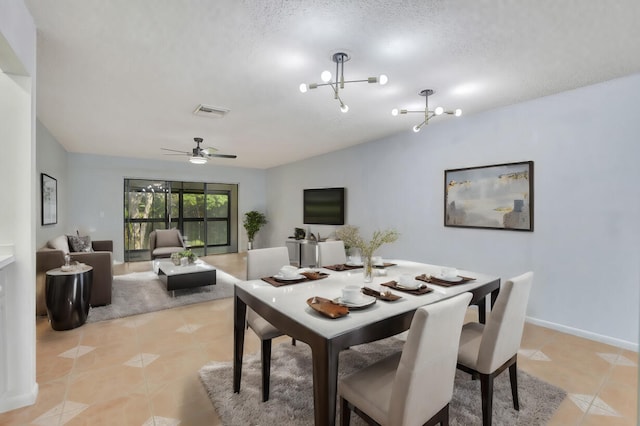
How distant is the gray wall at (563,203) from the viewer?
274 cm

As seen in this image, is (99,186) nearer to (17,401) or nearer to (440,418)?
(17,401)

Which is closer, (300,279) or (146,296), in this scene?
(300,279)

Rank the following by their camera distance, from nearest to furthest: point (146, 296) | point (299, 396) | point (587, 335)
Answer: point (299, 396)
point (587, 335)
point (146, 296)

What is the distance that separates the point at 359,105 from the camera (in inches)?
136

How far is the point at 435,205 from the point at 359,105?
1.76 meters

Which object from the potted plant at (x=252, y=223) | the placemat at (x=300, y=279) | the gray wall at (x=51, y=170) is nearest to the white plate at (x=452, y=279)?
the placemat at (x=300, y=279)

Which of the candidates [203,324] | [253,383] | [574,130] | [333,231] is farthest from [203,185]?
[574,130]

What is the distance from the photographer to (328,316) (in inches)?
57.9

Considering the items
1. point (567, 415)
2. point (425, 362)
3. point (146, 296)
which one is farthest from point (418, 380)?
point (146, 296)

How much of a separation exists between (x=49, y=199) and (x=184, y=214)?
125 inches

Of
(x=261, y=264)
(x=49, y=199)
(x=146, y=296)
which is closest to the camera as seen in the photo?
(x=261, y=264)

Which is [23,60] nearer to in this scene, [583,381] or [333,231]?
[583,381]

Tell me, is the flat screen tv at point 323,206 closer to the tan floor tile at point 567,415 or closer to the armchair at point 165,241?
the armchair at point 165,241

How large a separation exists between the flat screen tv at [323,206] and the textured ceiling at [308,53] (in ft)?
7.18
